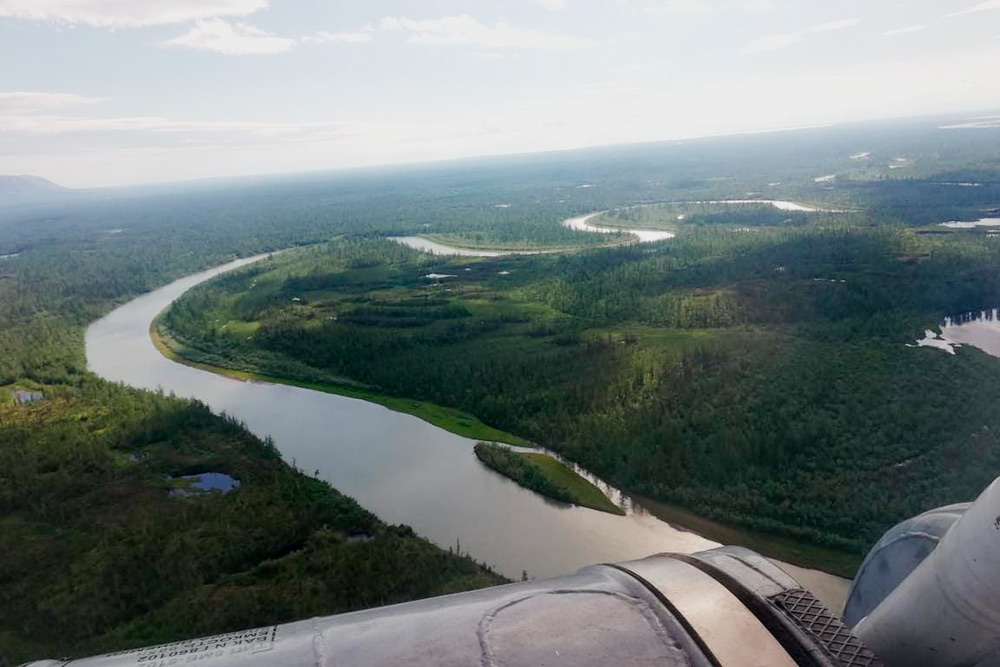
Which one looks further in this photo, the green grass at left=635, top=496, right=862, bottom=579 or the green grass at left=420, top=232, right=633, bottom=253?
the green grass at left=420, top=232, right=633, bottom=253

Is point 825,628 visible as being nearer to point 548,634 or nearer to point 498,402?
point 548,634

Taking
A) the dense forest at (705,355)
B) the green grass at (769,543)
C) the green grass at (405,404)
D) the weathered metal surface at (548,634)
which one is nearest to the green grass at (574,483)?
the dense forest at (705,355)

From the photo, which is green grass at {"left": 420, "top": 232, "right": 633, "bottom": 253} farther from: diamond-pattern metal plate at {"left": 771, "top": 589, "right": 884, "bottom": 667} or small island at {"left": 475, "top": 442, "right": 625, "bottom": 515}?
diamond-pattern metal plate at {"left": 771, "top": 589, "right": 884, "bottom": 667}

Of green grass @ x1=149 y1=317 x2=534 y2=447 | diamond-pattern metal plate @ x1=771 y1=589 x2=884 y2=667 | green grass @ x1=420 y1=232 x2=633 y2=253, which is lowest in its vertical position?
green grass @ x1=149 y1=317 x2=534 y2=447

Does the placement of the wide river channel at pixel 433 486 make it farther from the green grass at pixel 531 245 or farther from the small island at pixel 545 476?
the green grass at pixel 531 245

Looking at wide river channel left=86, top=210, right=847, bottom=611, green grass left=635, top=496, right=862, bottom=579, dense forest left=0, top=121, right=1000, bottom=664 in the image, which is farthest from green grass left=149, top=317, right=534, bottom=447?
green grass left=635, top=496, right=862, bottom=579

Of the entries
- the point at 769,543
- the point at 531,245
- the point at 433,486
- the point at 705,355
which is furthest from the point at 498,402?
the point at 531,245
